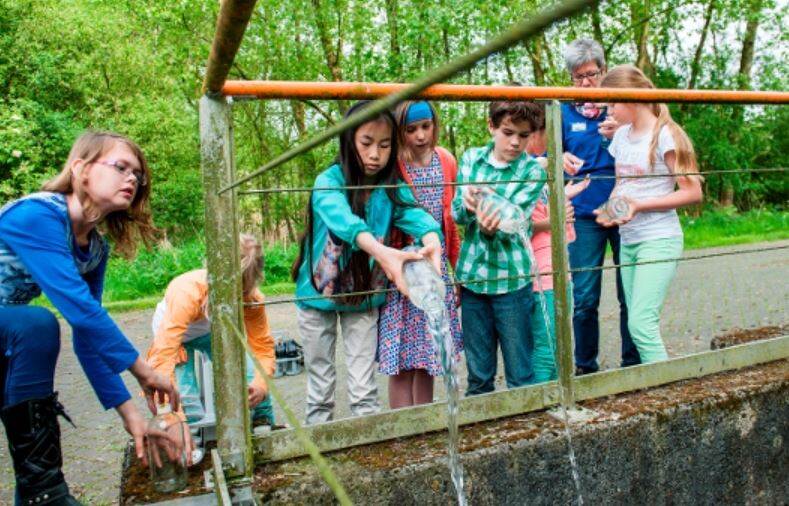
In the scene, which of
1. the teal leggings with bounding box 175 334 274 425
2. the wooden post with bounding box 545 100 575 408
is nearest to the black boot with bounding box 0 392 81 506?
the teal leggings with bounding box 175 334 274 425

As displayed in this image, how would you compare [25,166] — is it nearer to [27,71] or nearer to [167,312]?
[27,71]

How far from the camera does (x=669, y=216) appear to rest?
3.24m

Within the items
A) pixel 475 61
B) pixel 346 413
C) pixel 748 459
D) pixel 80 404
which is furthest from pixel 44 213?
pixel 80 404

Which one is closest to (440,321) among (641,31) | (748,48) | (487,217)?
(487,217)

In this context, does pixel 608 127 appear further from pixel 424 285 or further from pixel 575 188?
pixel 424 285

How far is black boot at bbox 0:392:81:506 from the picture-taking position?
2.17m

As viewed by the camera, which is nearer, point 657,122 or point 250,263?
point 250,263

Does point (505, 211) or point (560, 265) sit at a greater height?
point (505, 211)

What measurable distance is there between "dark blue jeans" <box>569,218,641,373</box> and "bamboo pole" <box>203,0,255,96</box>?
98.3 inches

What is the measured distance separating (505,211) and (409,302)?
0.57 m

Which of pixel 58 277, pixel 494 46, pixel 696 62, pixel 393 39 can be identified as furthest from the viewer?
pixel 696 62

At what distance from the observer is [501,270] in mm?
3086

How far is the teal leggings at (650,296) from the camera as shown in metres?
3.05

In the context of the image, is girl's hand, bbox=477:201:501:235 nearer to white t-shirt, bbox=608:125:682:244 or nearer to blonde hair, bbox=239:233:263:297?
white t-shirt, bbox=608:125:682:244
